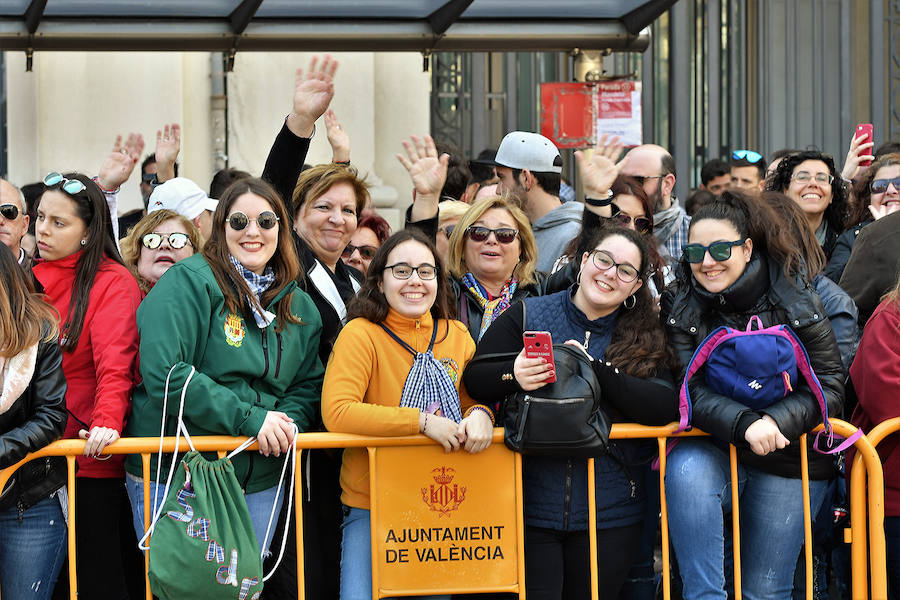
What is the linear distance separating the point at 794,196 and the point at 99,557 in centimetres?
392

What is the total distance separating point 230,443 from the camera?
4.57 meters

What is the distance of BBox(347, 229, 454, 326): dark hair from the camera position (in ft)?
15.9

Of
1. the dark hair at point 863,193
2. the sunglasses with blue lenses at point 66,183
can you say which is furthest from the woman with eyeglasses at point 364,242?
the dark hair at point 863,193

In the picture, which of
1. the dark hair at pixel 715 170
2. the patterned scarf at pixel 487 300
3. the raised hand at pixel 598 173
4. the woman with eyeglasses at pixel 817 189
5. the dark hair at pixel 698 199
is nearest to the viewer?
the patterned scarf at pixel 487 300

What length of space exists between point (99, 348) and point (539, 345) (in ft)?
5.65

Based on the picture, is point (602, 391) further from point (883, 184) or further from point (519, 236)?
point (883, 184)

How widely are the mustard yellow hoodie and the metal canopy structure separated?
11.2 feet

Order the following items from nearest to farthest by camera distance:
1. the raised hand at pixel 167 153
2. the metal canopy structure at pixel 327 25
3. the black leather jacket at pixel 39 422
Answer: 1. the black leather jacket at pixel 39 422
2. the raised hand at pixel 167 153
3. the metal canopy structure at pixel 327 25

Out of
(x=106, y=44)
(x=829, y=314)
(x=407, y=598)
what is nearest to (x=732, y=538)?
(x=829, y=314)

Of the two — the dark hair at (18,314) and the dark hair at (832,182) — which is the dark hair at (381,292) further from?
the dark hair at (832,182)

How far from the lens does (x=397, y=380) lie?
188 inches

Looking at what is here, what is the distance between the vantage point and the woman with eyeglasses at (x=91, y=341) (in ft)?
15.7

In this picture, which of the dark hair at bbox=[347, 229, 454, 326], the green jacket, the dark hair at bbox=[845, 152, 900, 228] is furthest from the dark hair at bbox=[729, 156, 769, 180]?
the green jacket

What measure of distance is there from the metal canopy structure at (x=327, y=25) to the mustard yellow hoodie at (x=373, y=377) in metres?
3.40
